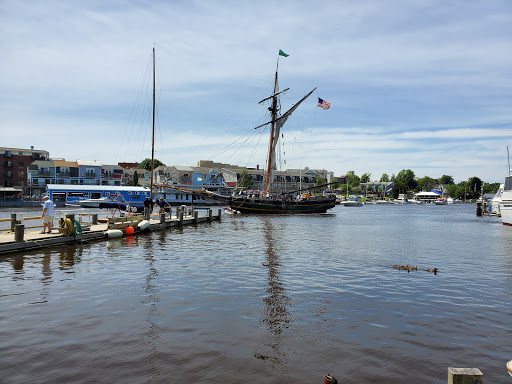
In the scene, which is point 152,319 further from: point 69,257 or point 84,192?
point 84,192

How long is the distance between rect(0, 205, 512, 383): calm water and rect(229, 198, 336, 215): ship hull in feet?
152

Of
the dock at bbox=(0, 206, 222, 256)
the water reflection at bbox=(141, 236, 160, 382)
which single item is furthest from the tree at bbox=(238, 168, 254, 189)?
the water reflection at bbox=(141, 236, 160, 382)

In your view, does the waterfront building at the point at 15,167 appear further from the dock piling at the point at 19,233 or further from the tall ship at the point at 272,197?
the dock piling at the point at 19,233

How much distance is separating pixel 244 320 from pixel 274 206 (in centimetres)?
5818

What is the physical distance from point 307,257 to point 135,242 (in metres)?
11.8

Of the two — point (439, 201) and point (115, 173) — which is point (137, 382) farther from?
point (439, 201)

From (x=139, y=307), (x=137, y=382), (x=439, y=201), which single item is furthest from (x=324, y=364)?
(x=439, y=201)

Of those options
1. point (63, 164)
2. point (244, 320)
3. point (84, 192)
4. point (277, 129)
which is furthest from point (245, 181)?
point (244, 320)

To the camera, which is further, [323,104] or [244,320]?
[323,104]

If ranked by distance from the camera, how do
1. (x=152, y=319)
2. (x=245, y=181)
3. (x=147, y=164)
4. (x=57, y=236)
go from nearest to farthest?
(x=152, y=319)
(x=57, y=236)
(x=245, y=181)
(x=147, y=164)

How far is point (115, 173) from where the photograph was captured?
112938 mm

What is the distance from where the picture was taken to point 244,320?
1000 centimetres

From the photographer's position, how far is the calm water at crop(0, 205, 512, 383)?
723cm

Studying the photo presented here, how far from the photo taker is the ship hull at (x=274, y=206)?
6575cm
